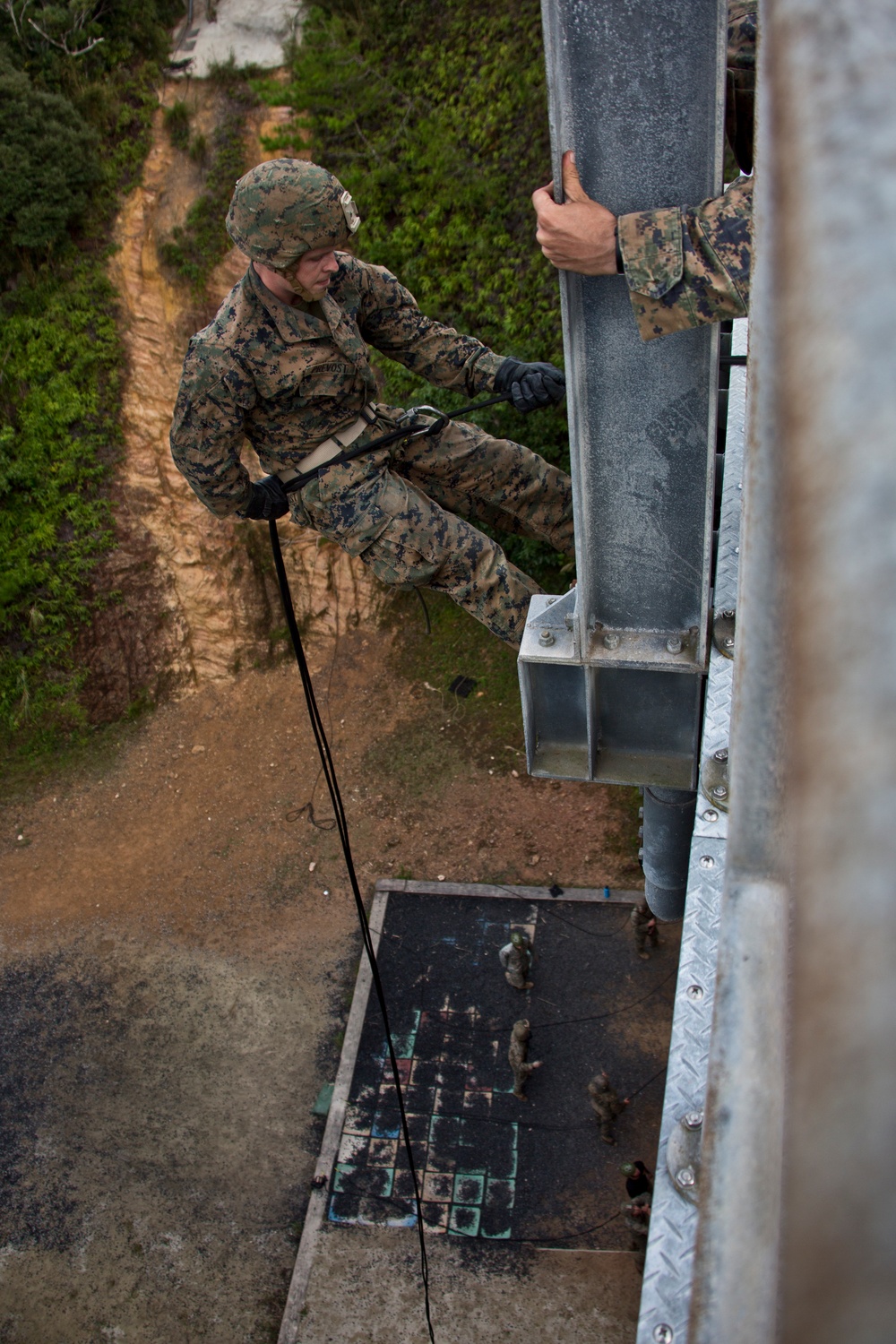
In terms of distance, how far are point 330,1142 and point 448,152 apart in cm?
1069

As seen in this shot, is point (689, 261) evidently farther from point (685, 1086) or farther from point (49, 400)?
point (49, 400)

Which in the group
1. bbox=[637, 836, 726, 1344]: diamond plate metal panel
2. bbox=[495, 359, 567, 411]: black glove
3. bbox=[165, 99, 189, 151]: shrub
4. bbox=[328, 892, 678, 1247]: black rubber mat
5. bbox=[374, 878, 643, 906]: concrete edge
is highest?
bbox=[165, 99, 189, 151]: shrub

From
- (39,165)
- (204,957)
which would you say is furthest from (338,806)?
(39,165)

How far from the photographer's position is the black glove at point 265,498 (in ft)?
19.0

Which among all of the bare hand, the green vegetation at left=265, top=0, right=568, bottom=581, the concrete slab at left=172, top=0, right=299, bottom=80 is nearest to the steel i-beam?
the bare hand

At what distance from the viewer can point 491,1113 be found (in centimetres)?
825

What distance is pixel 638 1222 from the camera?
7.23 metres

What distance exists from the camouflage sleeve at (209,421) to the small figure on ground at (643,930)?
5444 millimetres

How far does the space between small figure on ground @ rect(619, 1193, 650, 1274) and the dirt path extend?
261cm

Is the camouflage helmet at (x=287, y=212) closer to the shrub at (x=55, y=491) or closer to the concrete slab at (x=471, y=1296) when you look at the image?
the concrete slab at (x=471, y=1296)

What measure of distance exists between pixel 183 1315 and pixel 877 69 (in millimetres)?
8872

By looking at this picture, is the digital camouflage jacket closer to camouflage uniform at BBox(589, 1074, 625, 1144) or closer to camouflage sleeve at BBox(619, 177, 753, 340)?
camouflage sleeve at BBox(619, 177, 753, 340)

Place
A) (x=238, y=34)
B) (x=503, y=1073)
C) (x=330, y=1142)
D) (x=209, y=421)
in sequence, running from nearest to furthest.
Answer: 1. (x=209, y=421)
2. (x=330, y=1142)
3. (x=503, y=1073)
4. (x=238, y=34)

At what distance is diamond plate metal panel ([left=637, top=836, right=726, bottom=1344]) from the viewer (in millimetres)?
2697
